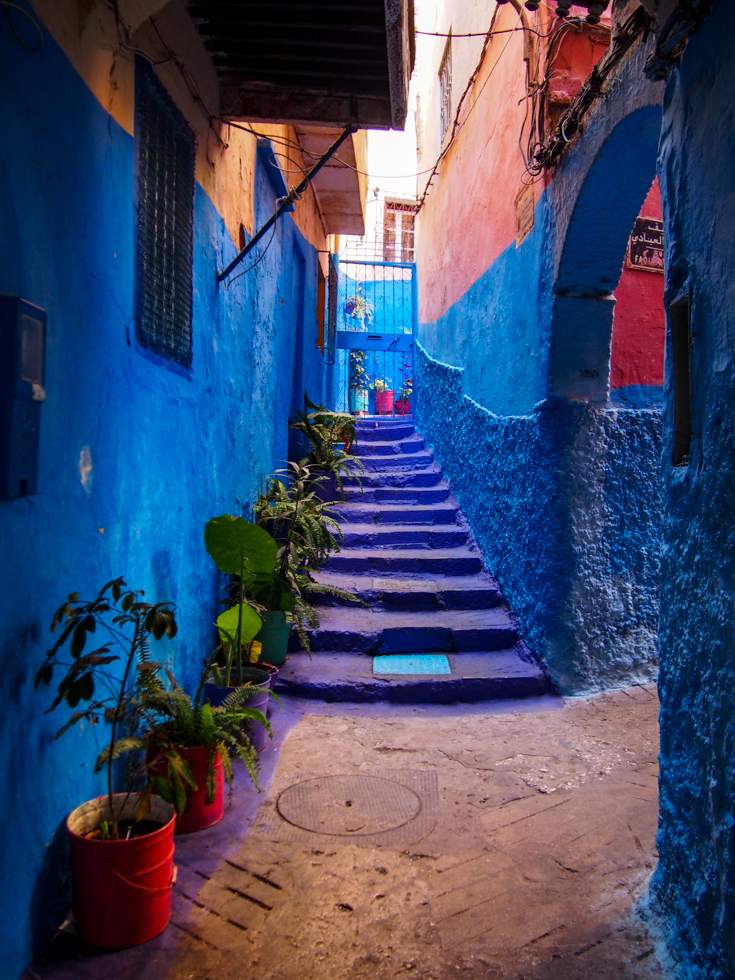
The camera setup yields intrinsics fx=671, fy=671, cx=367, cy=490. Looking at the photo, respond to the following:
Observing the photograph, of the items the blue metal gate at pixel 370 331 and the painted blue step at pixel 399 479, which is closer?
the painted blue step at pixel 399 479

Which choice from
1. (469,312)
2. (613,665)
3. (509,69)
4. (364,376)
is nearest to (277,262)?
(469,312)

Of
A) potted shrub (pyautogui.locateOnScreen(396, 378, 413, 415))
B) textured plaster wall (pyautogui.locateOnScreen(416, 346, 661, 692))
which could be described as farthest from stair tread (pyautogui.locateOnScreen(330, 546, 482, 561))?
potted shrub (pyautogui.locateOnScreen(396, 378, 413, 415))

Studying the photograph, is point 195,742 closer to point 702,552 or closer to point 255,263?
point 702,552

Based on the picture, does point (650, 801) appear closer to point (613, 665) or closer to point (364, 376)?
point (613, 665)

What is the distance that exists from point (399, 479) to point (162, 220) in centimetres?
477

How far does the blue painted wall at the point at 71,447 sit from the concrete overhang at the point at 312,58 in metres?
0.76

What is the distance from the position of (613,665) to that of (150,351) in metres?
3.29

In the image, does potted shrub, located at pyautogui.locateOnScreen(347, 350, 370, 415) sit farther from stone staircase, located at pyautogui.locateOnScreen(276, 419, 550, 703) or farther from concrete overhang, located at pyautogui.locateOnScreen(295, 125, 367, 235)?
stone staircase, located at pyautogui.locateOnScreen(276, 419, 550, 703)

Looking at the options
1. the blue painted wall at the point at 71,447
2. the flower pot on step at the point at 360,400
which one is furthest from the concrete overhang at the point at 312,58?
the flower pot on step at the point at 360,400

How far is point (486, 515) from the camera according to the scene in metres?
5.54

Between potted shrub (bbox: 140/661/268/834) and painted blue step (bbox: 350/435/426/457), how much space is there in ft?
19.5

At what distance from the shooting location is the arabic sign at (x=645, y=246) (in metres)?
4.39

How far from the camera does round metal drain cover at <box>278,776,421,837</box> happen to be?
108 inches

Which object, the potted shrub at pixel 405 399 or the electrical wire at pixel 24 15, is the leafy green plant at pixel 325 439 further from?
the potted shrub at pixel 405 399
